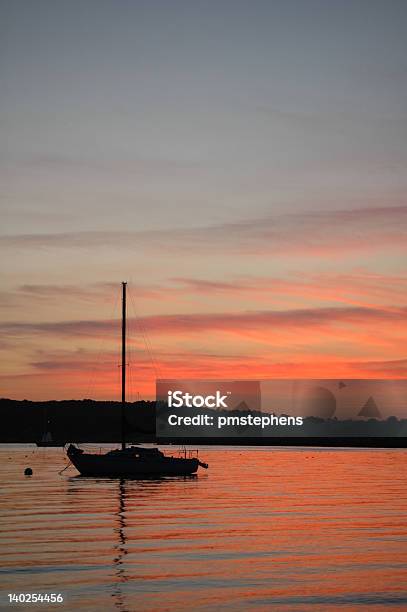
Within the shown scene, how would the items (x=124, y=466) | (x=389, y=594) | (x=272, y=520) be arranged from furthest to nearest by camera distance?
(x=124, y=466)
(x=272, y=520)
(x=389, y=594)

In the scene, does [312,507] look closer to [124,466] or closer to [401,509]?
[401,509]

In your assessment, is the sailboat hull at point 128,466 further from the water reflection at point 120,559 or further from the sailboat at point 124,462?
the water reflection at point 120,559

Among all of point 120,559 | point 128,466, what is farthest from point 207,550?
point 128,466

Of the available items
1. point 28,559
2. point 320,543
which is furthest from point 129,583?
point 320,543

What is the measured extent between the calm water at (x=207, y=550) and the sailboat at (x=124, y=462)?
14482 millimetres

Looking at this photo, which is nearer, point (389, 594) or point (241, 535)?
point (389, 594)

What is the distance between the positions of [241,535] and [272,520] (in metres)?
7.49

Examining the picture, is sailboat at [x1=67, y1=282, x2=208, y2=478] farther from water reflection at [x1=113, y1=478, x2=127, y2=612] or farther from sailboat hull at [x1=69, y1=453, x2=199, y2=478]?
water reflection at [x1=113, y1=478, x2=127, y2=612]

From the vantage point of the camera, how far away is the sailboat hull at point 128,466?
86188 mm

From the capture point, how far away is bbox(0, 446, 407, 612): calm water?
29.1 m

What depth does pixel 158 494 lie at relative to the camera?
7369 cm

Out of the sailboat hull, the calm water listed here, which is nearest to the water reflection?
the calm water

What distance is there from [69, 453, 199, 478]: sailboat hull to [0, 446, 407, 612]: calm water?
14385 millimetres

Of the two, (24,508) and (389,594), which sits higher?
(24,508)
